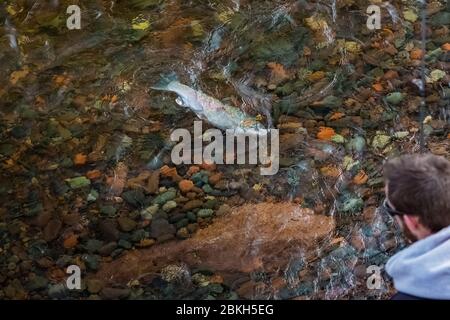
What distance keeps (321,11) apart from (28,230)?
9.40ft

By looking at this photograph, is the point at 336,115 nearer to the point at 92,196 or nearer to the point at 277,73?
the point at 277,73

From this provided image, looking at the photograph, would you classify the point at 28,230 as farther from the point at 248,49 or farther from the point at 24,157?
the point at 248,49

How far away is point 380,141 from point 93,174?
181 cm

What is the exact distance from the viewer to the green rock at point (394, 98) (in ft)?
15.2

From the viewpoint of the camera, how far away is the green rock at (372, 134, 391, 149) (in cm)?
436

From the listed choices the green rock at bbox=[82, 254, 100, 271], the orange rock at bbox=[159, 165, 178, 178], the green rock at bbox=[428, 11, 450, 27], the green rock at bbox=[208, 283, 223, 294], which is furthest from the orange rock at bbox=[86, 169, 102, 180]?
the green rock at bbox=[428, 11, 450, 27]

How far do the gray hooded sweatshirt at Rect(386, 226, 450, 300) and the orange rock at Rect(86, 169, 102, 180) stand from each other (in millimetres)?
2613

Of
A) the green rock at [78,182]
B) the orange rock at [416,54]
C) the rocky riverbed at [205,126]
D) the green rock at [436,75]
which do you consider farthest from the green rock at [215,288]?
the orange rock at [416,54]

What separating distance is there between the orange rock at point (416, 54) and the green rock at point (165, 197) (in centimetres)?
210

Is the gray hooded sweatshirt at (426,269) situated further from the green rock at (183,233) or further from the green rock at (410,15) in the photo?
the green rock at (410,15)

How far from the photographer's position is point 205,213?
3957 millimetres

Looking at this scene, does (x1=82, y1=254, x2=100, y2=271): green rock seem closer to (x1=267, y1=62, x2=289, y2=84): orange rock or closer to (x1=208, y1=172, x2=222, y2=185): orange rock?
(x1=208, y1=172, x2=222, y2=185): orange rock

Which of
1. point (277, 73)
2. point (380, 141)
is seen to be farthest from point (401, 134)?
point (277, 73)
